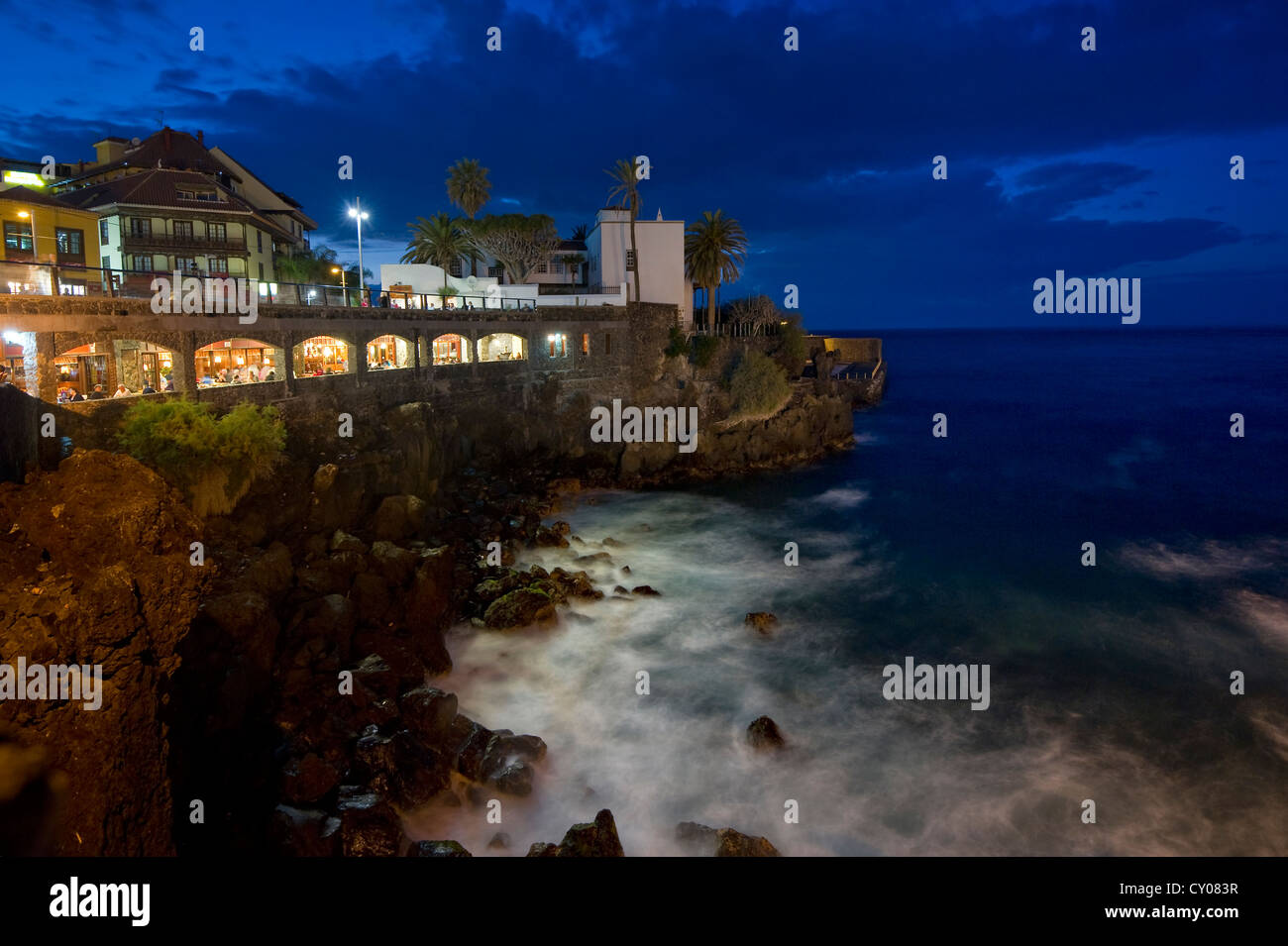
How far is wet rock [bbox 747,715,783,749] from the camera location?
1625cm

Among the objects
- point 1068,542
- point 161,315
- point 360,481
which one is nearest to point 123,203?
point 161,315

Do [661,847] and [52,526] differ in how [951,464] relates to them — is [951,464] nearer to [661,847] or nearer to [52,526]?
[661,847]

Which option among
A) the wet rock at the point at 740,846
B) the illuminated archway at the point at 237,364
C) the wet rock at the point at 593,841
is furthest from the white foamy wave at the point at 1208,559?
the illuminated archway at the point at 237,364

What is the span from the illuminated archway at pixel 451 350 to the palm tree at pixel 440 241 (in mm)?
15834

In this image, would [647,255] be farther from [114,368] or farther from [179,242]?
[114,368]

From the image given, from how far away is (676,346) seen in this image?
48.5 metres

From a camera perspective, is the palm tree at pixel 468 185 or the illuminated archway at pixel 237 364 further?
the palm tree at pixel 468 185

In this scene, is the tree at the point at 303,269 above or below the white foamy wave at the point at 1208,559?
above

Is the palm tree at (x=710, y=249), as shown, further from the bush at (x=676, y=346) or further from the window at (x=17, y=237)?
the window at (x=17, y=237)

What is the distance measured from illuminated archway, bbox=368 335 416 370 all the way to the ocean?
11.9 metres

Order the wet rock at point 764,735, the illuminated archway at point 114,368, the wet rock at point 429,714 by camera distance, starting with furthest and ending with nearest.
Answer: the illuminated archway at point 114,368 < the wet rock at point 764,735 < the wet rock at point 429,714

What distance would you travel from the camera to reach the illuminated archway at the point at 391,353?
36881 mm

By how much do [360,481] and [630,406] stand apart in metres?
24.0

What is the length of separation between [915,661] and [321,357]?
2921 cm
